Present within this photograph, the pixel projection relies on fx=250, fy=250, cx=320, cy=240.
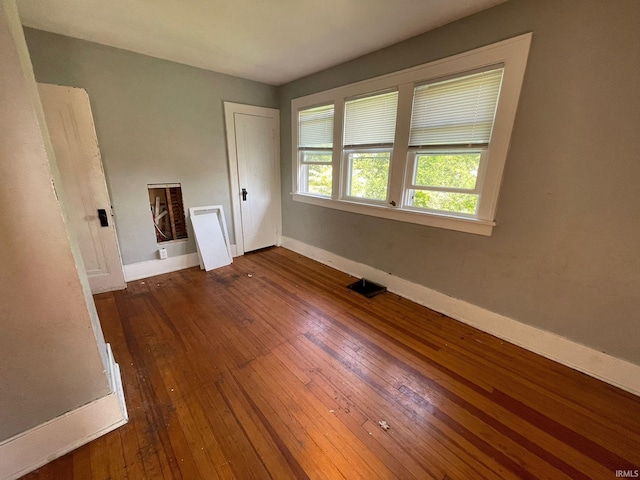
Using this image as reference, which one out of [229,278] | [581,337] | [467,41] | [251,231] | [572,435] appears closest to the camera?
[572,435]

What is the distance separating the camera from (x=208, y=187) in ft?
11.4

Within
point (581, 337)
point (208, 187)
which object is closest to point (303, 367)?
point (581, 337)

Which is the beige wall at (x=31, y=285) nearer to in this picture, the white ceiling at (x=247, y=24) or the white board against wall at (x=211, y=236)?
the white ceiling at (x=247, y=24)

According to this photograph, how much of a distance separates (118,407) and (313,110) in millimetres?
3532

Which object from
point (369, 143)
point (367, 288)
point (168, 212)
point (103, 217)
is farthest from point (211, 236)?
point (369, 143)

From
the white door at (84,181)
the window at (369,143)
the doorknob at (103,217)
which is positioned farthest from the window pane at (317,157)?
the doorknob at (103,217)

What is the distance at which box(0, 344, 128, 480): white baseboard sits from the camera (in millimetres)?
1145

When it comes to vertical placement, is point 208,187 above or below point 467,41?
below

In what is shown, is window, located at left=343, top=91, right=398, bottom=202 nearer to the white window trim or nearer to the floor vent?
the white window trim

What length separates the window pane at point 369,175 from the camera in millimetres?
2801

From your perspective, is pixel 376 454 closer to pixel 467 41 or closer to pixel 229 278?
pixel 229 278

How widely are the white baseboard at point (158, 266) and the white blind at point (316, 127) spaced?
2.27 metres

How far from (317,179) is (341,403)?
2830 millimetres

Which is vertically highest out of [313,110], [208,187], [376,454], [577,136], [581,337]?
[313,110]
